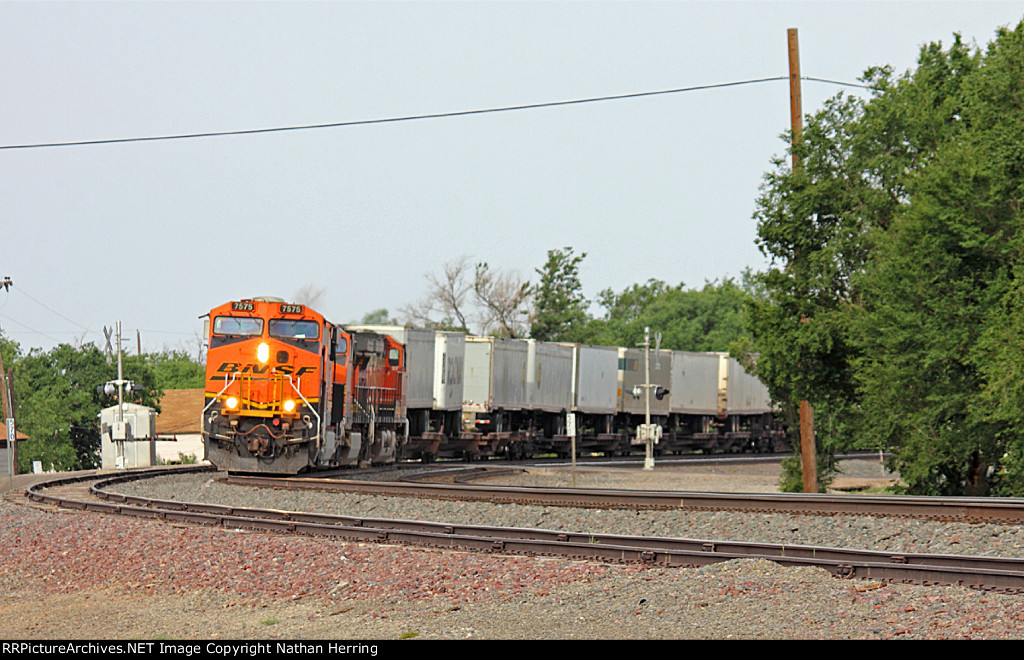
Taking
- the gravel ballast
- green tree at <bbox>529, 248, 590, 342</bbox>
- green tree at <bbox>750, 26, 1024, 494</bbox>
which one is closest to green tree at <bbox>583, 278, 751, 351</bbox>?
green tree at <bbox>529, 248, 590, 342</bbox>

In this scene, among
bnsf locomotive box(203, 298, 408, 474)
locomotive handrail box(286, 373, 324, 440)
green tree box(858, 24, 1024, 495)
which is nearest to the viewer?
green tree box(858, 24, 1024, 495)

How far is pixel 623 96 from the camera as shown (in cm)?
2750

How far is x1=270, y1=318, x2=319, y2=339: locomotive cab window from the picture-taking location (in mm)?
23203

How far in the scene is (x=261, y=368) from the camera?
23.0 metres

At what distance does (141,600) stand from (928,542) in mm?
8787

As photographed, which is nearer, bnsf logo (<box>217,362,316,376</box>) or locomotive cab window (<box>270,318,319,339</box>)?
bnsf logo (<box>217,362,316,376</box>)

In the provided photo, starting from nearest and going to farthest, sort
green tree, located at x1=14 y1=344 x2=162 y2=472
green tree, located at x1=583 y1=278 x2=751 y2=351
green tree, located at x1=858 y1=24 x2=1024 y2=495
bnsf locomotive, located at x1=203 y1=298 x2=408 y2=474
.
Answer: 1. green tree, located at x1=858 y1=24 x2=1024 y2=495
2. bnsf locomotive, located at x1=203 y1=298 x2=408 y2=474
3. green tree, located at x1=14 y1=344 x2=162 y2=472
4. green tree, located at x1=583 y1=278 x2=751 y2=351

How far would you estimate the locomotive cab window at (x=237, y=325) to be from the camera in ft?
76.5

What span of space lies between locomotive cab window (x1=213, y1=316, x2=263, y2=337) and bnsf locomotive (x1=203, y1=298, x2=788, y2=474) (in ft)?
0.07

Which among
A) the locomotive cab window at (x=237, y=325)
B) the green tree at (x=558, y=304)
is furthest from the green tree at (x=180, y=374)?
the locomotive cab window at (x=237, y=325)

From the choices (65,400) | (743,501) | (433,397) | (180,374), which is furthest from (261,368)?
(180,374)

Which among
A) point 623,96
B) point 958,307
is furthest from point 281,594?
point 623,96

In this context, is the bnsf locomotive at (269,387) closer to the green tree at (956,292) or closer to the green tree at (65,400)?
the green tree at (956,292)

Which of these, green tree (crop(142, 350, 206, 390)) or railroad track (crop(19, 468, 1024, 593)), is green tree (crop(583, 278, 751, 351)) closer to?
green tree (crop(142, 350, 206, 390))
